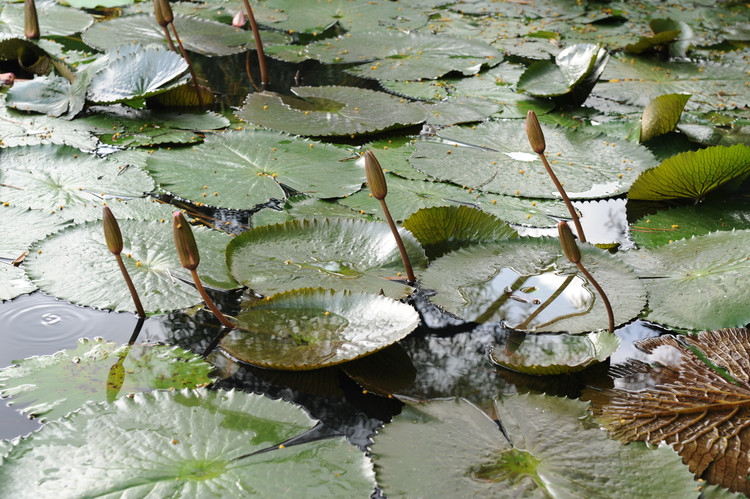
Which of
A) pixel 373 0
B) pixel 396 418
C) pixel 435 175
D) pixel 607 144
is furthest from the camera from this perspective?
pixel 373 0

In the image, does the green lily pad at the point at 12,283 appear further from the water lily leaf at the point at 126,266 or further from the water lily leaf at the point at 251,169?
the water lily leaf at the point at 251,169

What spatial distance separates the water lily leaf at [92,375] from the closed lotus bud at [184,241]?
219mm

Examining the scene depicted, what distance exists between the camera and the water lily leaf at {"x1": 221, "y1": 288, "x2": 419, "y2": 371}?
1419mm

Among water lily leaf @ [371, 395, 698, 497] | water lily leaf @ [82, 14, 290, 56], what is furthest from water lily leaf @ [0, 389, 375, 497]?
water lily leaf @ [82, 14, 290, 56]

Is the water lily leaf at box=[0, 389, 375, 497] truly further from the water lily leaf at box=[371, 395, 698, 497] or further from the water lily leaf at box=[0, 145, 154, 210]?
the water lily leaf at box=[0, 145, 154, 210]

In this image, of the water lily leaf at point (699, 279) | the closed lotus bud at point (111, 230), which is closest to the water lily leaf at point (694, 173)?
the water lily leaf at point (699, 279)

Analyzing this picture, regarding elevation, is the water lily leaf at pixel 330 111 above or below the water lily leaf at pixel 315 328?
below

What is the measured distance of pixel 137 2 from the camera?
423 cm

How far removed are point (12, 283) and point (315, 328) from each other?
0.80 m

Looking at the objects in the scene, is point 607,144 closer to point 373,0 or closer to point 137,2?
point 373,0

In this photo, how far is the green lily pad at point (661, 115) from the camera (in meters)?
2.53

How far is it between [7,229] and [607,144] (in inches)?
82.2

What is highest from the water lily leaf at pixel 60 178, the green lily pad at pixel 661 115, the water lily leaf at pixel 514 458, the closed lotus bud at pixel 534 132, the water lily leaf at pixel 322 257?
the closed lotus bud at pixel 534 132

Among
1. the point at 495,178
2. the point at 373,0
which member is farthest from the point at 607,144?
the point at 373,0
